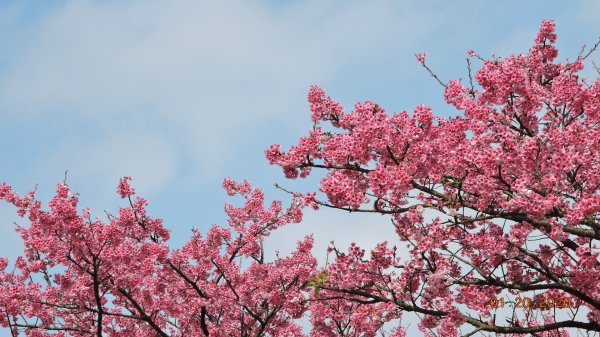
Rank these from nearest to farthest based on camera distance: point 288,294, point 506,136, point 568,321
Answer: point 506,136 → point 568,321 → point 288,294

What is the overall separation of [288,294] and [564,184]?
5.04 meters

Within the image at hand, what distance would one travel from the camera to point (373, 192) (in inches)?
365

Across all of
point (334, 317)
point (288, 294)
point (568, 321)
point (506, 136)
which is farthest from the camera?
point (334, 317)

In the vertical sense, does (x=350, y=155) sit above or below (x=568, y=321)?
above

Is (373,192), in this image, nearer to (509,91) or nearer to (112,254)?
(509,91)

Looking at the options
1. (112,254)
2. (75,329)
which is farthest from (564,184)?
A: (75,329)
